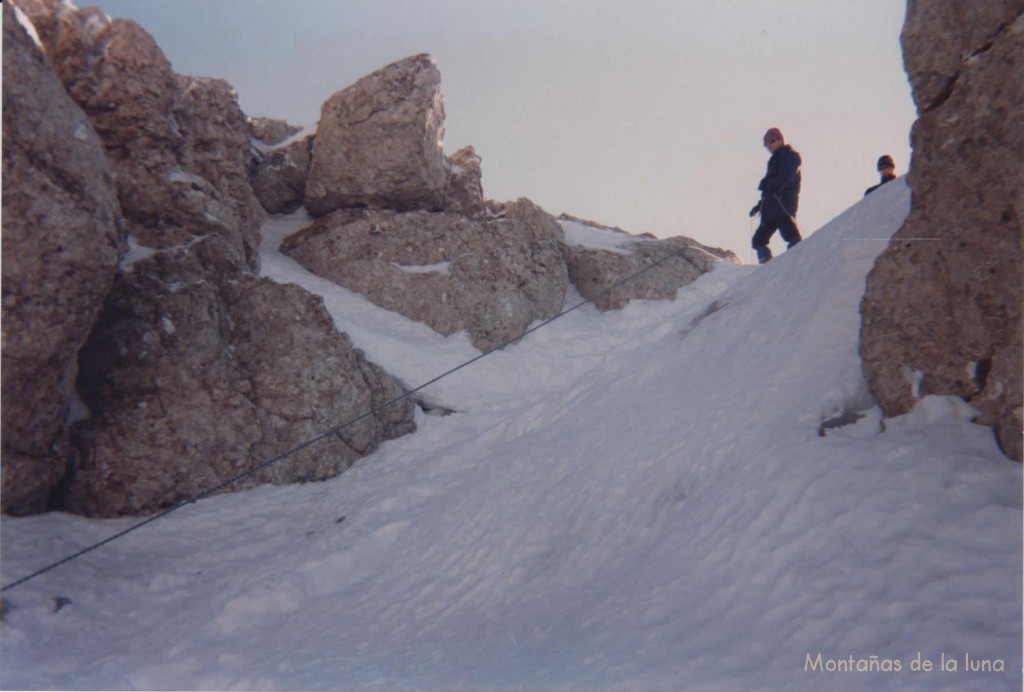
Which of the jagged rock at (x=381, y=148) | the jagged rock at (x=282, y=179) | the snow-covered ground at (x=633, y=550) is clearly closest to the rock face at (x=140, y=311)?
the snow-covered ground at (x=633, y=550)

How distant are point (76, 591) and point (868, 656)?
6819 mm

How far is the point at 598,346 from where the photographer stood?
1360 cm

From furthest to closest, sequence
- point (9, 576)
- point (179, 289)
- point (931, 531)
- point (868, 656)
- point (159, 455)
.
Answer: point (179, 289) < point (159, 455) < point (9, 576) < point (931, 531) < point (868, 656)

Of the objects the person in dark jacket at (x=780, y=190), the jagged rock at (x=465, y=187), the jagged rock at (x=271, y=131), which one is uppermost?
the jagged rock at (x=271, y=131)

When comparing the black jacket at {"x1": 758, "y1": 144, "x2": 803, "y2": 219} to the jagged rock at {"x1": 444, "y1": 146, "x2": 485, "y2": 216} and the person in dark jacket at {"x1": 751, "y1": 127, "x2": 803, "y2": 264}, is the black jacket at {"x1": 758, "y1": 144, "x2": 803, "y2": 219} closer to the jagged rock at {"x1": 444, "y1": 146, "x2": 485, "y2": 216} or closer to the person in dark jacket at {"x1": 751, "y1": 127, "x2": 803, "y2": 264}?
the person in dark jacket at {"x1": 751, "y1": 127, "x2": 803, "y2": 264}

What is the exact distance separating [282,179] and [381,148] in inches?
96.7

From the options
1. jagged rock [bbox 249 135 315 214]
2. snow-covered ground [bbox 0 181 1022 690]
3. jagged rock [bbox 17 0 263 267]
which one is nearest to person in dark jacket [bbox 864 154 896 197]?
snow-covered ground [bbox 0 181 1022 690]

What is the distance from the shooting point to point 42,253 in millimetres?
7367

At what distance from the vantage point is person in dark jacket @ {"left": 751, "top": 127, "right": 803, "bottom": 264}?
10.6 metres

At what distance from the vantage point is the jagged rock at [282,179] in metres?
16.1

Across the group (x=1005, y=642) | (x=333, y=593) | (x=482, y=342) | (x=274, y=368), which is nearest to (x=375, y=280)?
(x=482, y=342)

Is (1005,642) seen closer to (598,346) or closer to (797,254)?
(797,254)

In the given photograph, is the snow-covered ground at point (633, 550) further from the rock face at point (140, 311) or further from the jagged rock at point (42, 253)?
the jagged rock at point (42, 253)

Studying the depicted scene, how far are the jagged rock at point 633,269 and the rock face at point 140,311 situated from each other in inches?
238
